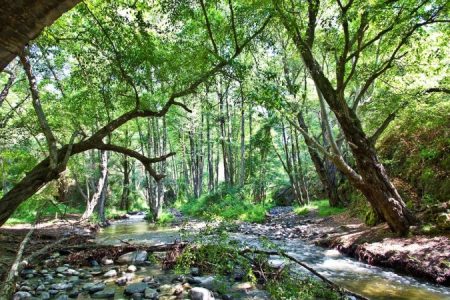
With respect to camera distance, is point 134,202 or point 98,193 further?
point 134,202

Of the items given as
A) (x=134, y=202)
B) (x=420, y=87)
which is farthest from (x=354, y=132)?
(x=134, y=202)

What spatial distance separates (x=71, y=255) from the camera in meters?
8.38

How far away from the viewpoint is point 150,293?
592 cm

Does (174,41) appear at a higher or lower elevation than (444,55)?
higher

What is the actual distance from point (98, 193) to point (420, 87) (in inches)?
624

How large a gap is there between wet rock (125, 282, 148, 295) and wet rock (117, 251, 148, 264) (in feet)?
6.09

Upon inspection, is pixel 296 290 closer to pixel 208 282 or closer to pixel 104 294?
pixel 208 282

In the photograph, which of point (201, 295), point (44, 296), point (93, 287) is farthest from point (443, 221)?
point (44, 296)

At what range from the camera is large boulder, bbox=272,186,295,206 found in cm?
3139

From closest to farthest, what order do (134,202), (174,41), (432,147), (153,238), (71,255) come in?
(71,255) < (174,41) < (432,147) < (153,238) < (134,202)

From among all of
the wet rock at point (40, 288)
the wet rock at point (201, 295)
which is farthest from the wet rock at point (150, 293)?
the wet rock at point (40, 288)

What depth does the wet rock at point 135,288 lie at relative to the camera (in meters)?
6.05

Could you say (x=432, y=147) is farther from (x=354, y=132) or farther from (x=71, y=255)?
(x=71, y=255)

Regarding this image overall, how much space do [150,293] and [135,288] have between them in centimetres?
42
